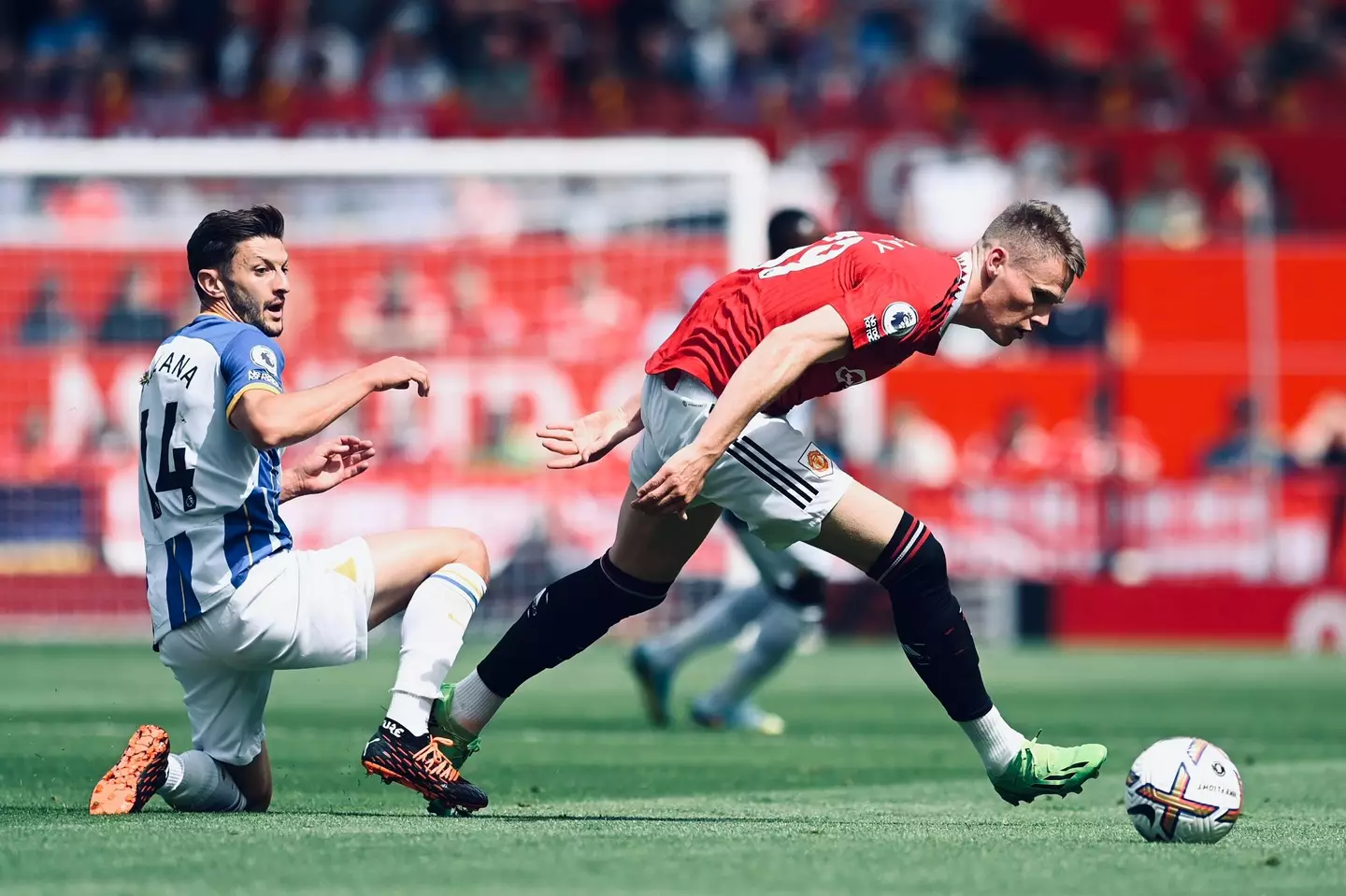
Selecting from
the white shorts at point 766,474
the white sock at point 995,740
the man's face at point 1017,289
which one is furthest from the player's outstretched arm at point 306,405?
the white sock at point 995,740

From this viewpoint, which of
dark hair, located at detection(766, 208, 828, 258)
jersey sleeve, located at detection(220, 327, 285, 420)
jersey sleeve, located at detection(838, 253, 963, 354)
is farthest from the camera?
dark hair, located at detection(766, 208, 828, 258)

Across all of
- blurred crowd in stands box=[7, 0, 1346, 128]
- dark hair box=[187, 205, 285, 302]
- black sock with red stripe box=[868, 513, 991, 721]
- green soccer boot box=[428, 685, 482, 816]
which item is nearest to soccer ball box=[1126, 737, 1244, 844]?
black sock with red stripe box=[868, 513, 991, 721]

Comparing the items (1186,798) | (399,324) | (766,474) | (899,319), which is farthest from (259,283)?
(399,324)

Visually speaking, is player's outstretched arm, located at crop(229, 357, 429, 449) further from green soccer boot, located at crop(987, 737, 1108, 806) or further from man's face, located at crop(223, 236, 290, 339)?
green soccer boot, located at crop(987, 737, 1108, 806)

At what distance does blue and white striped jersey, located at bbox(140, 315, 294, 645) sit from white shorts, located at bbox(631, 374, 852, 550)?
119cm

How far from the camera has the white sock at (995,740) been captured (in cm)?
612

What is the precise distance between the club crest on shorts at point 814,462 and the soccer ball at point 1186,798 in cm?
122

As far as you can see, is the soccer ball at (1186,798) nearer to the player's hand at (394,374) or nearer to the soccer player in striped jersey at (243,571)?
the soccer player in striped jersey at (243,571)

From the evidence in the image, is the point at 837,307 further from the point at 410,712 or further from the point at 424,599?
the point at 410,712

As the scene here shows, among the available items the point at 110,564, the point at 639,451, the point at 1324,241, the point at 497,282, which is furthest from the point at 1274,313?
the point at 639,451

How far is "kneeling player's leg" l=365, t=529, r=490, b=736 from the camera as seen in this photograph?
6.04 m

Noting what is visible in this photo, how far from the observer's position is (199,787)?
244 inches

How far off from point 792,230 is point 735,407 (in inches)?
154

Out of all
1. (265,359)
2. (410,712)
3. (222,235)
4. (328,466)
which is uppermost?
(222,235)
